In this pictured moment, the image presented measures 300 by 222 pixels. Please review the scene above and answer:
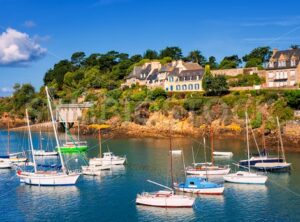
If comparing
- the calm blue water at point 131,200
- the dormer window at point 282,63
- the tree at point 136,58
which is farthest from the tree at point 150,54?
the calm blue water at point 131,200

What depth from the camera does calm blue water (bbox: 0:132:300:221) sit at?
39.8 meters

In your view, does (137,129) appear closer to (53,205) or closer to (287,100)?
(287,100)

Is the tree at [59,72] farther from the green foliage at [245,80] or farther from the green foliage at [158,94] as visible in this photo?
the green foliage at [245,80]

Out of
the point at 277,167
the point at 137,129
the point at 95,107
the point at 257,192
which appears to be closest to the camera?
the point at 257,192

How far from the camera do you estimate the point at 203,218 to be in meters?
38.8

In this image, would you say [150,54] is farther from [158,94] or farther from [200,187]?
[200,187]

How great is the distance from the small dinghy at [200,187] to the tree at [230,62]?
262ft

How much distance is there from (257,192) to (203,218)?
36.2 ft

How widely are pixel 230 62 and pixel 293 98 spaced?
4465 centimetres

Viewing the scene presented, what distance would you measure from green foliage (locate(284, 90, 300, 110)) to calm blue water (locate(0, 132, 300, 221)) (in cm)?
2122

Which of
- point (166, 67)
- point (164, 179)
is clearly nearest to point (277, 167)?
point (164, 179)

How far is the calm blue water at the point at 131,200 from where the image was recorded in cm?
3984

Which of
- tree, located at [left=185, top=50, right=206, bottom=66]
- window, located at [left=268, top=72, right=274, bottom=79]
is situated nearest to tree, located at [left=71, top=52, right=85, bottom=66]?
tree, located at [left=185, top=50, right=206, bottom=66]

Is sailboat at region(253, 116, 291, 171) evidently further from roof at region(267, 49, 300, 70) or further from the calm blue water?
roof at region(267, 49, 300, 70)
